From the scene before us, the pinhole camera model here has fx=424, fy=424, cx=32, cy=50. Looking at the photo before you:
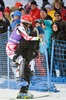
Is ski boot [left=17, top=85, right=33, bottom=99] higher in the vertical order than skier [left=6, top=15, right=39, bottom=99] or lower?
lower

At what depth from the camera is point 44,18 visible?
11.5 metres

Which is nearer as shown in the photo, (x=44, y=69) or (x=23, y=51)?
(x=23, y=51)

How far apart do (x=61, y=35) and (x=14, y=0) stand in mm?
3496

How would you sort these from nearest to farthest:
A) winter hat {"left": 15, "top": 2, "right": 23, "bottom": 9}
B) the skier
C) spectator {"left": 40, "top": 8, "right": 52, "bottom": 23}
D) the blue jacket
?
the skier < the blue jacket < spectator {"left": 40, "top": 8, "right": 52, "bottom": 23} < winter hat {"left": 15, "top": 2, "right": 23, "bottom": 9}

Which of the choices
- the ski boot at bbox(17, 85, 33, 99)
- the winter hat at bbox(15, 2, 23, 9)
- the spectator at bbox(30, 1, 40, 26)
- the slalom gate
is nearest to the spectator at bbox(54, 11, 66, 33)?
the slalom gate

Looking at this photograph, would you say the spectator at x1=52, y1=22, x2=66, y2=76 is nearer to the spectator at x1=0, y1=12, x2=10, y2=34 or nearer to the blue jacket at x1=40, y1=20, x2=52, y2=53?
the blue jacket at x1=40, y1=20, x2=52, y2=53

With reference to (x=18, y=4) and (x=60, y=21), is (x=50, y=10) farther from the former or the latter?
(x=18, y=4)

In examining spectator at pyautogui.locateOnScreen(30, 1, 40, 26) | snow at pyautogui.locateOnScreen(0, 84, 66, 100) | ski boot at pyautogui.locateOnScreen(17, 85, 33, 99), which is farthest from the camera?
spectator at pyautogui.locateOnScreen(30, 1, 40, 26)

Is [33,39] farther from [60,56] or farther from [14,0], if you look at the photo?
[14,0]

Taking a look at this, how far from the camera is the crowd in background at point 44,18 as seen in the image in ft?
34.7

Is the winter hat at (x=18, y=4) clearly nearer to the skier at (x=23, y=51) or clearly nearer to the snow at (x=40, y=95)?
the snow at (x=40, y=95)

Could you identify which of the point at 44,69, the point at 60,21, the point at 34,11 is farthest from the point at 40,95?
the point at 34,11

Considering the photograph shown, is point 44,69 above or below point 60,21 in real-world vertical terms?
below

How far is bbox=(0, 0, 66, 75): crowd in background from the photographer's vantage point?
34.7 feet
